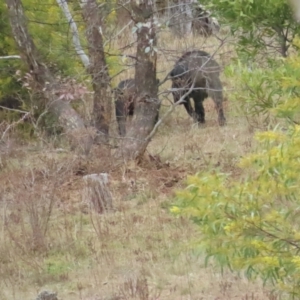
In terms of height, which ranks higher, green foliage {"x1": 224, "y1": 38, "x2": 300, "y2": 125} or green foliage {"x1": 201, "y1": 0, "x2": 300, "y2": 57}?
green foliage {"x1": 201, "y1": 0, "x2": 300, "y2": 57}

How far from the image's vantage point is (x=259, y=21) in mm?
5258


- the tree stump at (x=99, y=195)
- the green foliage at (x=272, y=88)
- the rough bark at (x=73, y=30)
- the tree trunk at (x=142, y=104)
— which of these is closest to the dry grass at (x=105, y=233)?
the tree stump at (x=99, y=195)

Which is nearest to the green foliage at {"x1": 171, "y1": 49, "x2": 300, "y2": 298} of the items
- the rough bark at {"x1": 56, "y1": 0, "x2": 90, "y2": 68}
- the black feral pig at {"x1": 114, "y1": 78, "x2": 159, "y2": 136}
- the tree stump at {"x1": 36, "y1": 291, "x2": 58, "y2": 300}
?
the tree stump at {"x1": 36, "y1": 291, "x2": 58, "y2": 300}

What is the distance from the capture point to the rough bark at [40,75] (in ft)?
34.1

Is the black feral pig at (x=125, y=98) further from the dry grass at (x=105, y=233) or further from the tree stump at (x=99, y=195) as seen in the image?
the tree stump at (x=99, y=195)

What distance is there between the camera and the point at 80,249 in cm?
721

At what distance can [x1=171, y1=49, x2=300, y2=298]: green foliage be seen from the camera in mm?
3346

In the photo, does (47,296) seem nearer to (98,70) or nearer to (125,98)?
(98,70)

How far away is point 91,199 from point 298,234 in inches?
211

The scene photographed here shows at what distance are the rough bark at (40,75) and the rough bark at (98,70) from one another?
419 mm

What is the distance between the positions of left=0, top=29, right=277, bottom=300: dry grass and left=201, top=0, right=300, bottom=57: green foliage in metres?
0.61

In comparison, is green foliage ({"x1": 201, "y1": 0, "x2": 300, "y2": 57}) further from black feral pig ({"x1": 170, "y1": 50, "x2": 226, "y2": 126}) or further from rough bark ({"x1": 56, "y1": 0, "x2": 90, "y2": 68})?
black feral pig ({"x1": 170, "y1": 50, "x2": 226, "y2": 126})

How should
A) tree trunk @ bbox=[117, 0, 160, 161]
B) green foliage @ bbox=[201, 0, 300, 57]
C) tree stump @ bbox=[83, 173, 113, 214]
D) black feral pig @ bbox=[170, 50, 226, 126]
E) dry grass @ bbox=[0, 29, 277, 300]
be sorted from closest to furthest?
green foliage @ bbox=[201, 0, 300, 57] < dry grass @ bbox=[0, 29, 277, 300] < tree stump @ bbox=[83, 173, 113, 214] < tree trunk @ bbox=[117, 0, 160, 161] < black feral pig @ bbox=[170, 50, 226, 126]

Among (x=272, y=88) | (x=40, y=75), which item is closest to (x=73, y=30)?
(x=40, y=75)
